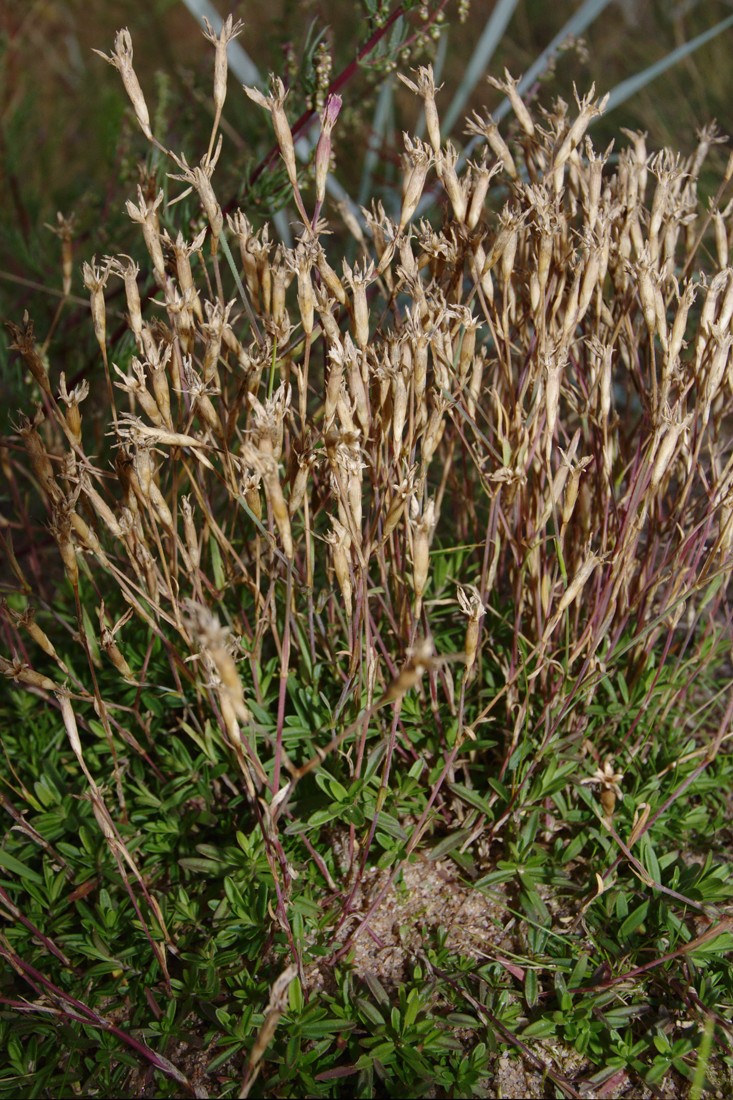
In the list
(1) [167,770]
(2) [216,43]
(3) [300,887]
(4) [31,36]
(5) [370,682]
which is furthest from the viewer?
(4) [31,36]

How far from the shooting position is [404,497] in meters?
1.11

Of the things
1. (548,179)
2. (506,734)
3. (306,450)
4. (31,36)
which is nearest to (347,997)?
(506,734)

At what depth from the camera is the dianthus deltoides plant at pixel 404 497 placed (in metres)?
1.14

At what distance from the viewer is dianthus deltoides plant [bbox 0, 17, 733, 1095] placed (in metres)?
1.14

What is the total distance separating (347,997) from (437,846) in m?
0.26

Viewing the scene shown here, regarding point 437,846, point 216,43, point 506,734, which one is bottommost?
point 437,846

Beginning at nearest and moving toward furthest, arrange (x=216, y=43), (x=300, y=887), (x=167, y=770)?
1. (x=216, y=43)
2. (x=300, y=887)
3. (x=167, y=770)

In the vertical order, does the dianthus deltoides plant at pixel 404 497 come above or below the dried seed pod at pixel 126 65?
below

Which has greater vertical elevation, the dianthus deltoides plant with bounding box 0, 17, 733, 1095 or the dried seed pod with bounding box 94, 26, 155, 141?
the dried seed pod with bounding box 94, 26, 155, 141

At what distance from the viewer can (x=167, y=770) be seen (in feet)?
5.09

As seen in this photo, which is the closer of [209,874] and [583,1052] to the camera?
[583,1052]

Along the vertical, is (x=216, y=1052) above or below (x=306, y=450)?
below

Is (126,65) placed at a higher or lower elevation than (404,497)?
higher

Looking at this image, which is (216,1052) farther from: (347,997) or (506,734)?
(506,734)
